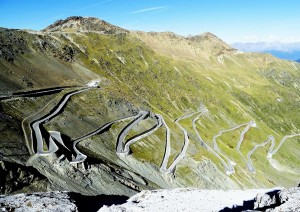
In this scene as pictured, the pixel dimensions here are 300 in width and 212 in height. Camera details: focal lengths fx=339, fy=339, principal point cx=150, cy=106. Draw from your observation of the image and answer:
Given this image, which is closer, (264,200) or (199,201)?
(264,200)

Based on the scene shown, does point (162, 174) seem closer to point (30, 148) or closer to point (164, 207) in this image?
point (30, 148)

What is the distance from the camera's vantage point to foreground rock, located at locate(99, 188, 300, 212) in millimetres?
42281

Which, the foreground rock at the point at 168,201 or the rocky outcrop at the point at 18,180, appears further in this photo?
the rocky outcrop at the point at 18,180

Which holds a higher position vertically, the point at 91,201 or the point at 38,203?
the point at 38,203

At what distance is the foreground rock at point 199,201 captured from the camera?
42.3 m

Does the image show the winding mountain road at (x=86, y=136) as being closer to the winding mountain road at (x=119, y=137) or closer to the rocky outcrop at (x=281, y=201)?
the winding mountain road at (x=119, y=137)

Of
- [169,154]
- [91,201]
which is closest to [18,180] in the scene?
[91,201]

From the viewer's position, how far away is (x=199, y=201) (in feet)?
159

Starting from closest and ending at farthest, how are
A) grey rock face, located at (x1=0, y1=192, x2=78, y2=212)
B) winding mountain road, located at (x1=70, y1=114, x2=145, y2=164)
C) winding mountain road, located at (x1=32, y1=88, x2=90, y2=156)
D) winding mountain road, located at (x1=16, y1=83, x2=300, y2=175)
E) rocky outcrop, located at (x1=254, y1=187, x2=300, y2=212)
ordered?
rocky outcrop, located at (x1=254, y1=187, x2=300, y2=212), grey rock face, located at (x1=0, y1=192, x2=78, y2=212), winding mountain road, located at (x1=32, y1=88, x2=90, y2=156), winding mountain road, located at (x1=70, y1=114, x2=145, y2=164), winding mountain road, located at (x1=16, y1=83, x2=300, y2=175)

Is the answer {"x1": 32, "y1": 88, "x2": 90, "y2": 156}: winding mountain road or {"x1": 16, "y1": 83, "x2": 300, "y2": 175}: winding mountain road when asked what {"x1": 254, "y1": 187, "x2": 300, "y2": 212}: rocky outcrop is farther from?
{"x1": 32, "y1": 88, "x2": 90, "y2": 156}: winding mountain road

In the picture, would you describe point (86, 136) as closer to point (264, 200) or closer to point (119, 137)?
point (119, 137)

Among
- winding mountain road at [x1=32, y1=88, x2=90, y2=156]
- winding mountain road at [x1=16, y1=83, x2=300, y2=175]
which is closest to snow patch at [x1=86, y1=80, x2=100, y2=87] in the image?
winding mountain road at [x1=16, y1=83, x2=300, y2=175]

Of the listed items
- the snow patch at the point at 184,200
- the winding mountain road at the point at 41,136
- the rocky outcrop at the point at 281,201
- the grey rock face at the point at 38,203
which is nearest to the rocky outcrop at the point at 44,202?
the grey rock face at the point at 38,203

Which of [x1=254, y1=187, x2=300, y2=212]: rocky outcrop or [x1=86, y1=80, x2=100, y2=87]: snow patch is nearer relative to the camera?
[x1=254, y1=187, x2=300, y2=212]: rocky outcrop
